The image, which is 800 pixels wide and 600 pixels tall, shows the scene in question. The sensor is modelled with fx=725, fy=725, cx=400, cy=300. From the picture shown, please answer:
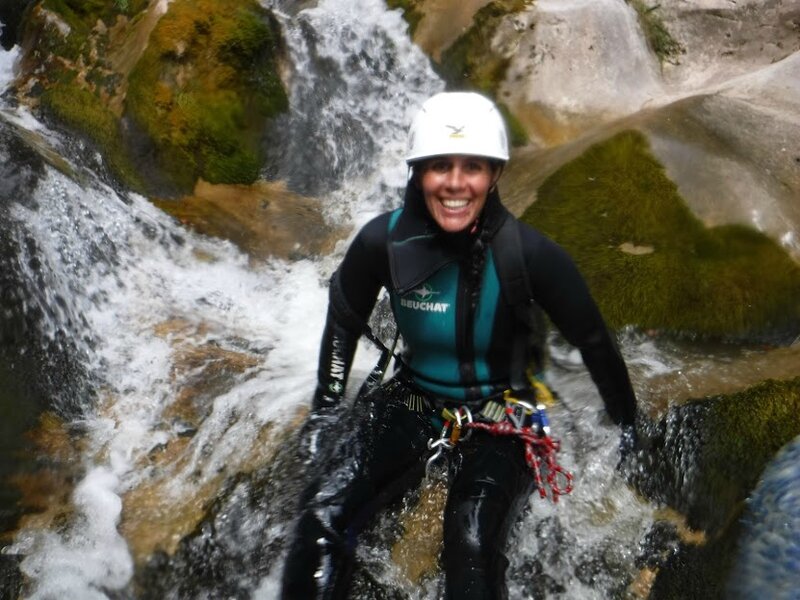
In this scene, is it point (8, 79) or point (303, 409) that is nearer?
point (303, 409)

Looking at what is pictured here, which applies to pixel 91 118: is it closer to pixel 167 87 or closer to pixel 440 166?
pixel 167 87

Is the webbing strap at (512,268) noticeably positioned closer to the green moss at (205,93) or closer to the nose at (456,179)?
the nose at (456,179)

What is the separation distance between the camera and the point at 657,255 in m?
6.19

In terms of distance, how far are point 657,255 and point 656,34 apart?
4894 mm

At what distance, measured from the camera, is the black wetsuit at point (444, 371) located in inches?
135

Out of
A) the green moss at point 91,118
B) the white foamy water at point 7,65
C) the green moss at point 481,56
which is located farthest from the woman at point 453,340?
the white foamy water at point 7,65

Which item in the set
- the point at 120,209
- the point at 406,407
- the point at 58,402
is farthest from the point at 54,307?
the point at 406,407

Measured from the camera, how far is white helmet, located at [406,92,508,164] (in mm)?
3348

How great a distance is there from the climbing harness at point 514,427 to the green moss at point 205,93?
562cm

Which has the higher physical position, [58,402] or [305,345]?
[58,402]

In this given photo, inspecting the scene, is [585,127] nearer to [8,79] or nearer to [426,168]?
[426,168]

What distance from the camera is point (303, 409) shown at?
17.1 feet

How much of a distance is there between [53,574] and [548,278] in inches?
138

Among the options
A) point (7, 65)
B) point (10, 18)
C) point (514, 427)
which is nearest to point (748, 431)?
point (514, 427)
